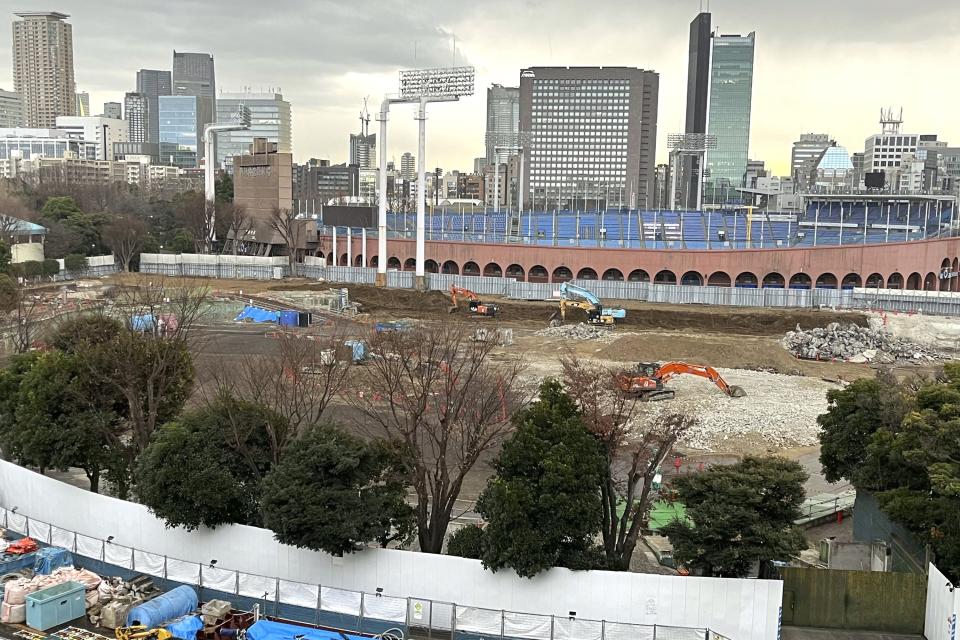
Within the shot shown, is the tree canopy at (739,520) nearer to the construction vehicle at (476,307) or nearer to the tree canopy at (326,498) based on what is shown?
the tree canopy at (326,498)

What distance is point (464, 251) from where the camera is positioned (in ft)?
250

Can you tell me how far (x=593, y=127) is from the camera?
190125mm

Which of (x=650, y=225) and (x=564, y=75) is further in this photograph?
(x=564, y=75)

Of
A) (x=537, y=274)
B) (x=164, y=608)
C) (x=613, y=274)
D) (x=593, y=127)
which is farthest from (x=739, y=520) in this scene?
(x=593, y=127)

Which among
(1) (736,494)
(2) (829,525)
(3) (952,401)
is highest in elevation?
(3) (952,401)

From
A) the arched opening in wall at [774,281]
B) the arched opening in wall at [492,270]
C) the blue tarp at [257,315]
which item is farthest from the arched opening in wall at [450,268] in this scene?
the arched opening in wall at [774,281]

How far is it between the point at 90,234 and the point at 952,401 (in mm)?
80166

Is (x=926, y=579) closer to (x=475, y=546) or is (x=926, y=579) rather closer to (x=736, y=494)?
(x=736, y=494)

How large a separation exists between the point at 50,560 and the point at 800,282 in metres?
61.5

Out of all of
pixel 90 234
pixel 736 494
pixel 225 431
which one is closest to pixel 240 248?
pixel 90 234

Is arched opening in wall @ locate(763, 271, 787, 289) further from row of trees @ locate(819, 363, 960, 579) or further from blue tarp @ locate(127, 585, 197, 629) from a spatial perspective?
blue tarp @ locate(127, 585, 197, 629)

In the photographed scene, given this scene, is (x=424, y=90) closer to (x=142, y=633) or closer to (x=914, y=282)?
(x=914, y=282)

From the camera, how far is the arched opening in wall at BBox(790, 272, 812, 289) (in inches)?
2670

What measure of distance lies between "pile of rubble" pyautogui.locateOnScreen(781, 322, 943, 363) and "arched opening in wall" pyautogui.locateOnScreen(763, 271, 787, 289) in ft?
60.3
